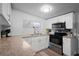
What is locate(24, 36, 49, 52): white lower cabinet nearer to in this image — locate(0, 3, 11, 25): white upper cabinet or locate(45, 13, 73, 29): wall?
locate(45, 13, 73, 29): wall

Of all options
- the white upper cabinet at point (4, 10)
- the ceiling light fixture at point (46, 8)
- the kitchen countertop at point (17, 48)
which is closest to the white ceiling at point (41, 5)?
the ceiling light fixture at point (46, 8)

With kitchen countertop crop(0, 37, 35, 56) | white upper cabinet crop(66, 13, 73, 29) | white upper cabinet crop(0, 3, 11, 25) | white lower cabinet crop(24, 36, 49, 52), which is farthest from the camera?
white lower cabinet crop(24, 36, 49, 52)

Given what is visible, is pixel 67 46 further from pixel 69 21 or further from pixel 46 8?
pixel 46 8

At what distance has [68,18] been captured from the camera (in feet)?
4.07

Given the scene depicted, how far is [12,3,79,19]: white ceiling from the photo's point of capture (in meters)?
1.27

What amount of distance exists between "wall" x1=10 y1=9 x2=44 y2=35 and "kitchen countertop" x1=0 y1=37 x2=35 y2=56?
0.35ft

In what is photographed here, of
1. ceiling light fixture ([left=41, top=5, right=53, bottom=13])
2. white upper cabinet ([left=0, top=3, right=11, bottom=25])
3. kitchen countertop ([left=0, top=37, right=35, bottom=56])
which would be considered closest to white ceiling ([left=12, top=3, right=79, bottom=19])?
ceiling light fixture ([left=41, top=5, right=53, bottom=13])

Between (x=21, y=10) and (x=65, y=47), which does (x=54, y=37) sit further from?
(x=21, y=10)

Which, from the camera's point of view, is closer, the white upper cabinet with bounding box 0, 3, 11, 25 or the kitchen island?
the white upper cabinet with bounding box 0, 3, 11, 25

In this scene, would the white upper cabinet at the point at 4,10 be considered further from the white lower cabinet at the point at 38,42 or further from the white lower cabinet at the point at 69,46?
the white lower cabinet at the point at 69,46

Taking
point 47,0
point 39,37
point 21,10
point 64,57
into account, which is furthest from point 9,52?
point 47,0

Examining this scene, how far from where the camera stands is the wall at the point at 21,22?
1.28 metres

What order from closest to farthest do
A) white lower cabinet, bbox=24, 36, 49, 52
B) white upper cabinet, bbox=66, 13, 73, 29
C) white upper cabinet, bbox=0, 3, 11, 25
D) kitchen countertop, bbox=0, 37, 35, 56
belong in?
1. white upper cabinet, bbox=0, 3, 11, 25
2. kitchen countertop, bbox=0, 37, 35, 56
3. white upper cabinet, bbox=66, 13, 73, 29
4. white lower cabinet, bbox=24, 36, 49, 52

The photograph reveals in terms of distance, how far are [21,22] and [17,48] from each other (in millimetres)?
348
